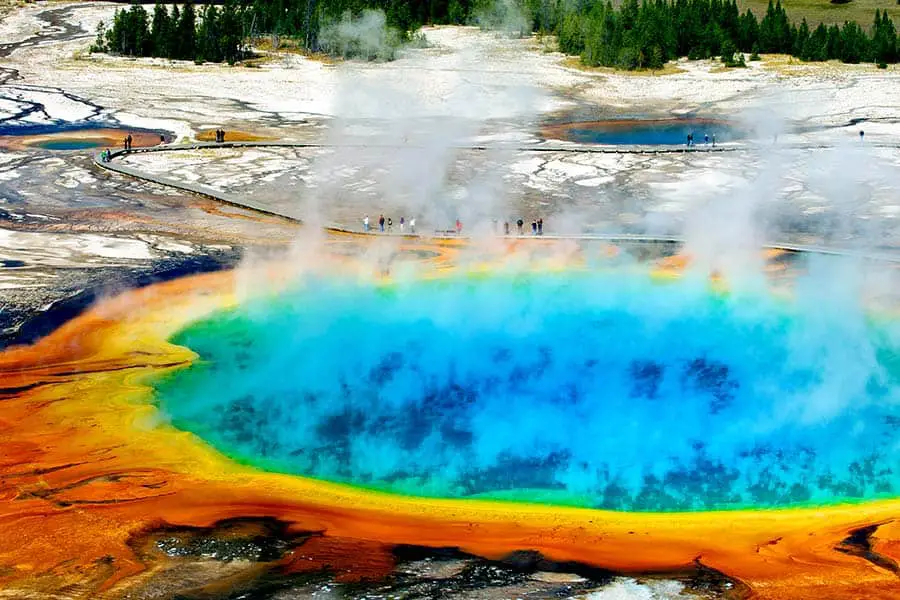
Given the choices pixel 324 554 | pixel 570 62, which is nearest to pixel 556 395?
pixel 324 554

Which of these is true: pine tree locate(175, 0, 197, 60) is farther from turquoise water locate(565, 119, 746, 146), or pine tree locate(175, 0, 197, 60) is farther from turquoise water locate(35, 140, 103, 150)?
turquoise water locate(565, 119, 746, 146)

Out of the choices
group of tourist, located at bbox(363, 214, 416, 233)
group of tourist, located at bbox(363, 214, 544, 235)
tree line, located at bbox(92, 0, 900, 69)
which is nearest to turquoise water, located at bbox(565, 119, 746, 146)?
group of tourist, located at bbox(363, 214, 544, 235)

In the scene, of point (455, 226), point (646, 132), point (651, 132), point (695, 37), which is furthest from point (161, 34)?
point (455, 226)

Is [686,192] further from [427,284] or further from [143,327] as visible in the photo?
[143,327]

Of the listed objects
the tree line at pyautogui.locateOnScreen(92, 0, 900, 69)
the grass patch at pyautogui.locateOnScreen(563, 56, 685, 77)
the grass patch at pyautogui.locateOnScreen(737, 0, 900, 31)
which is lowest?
the grass patch at pyautogui.locateOnScreen(563, 56, 685, 77)

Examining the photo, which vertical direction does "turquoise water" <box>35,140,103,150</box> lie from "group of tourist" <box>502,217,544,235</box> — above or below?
above

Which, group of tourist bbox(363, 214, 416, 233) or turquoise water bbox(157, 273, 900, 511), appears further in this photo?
group of tourist bbox(363, 214, 416, 233)

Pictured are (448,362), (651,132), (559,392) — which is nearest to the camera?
(559,392)

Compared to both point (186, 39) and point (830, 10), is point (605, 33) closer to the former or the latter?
point (186, 39)
